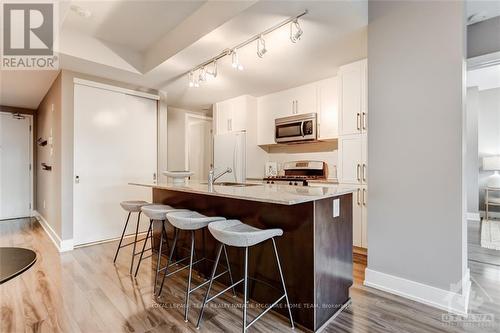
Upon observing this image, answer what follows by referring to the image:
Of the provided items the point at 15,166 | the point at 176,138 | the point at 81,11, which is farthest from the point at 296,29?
the point at 15,166

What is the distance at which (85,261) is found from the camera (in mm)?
2920

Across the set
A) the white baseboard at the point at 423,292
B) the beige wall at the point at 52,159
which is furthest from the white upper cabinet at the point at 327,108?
the beige wall at the point at 52,159

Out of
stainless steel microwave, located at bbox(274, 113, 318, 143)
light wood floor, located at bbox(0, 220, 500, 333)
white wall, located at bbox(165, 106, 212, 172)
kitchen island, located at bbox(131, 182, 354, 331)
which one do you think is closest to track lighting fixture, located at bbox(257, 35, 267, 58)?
kitchen island, located at bbox(131, 182, 354, 331)

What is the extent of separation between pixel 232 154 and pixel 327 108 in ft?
5.75

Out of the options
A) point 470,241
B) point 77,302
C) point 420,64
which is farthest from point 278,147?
point 77,302

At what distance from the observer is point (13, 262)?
3.63 feet

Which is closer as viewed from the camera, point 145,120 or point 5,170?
point 145,120

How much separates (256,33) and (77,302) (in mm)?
2767

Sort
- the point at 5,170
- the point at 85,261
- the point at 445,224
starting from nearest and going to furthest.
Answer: the point at 445,224 → the point at 85,261 → the point at 5,170

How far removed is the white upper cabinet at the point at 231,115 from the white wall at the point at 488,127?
4.90 m

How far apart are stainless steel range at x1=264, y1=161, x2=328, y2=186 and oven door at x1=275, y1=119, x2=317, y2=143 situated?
1.41 feet

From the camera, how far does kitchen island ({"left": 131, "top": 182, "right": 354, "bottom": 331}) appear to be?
1.67 m

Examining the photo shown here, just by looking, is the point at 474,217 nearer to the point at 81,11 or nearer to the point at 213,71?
the point at 213,71

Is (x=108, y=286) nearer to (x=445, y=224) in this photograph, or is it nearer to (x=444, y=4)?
(x=445, y=224)
